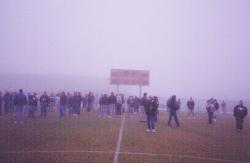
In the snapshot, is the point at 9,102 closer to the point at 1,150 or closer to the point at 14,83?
the point at 1,150

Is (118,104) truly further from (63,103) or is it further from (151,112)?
(151,112)

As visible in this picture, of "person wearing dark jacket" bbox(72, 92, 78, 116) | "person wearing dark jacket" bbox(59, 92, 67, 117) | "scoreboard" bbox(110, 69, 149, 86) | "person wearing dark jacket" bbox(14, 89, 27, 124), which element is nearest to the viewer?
"person wearing dark jacket" bbox(14, 89, 27, 124)

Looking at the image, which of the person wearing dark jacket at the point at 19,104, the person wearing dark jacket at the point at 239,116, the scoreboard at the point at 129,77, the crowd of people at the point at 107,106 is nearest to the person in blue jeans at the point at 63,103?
the crowd of people at the point at 107,106

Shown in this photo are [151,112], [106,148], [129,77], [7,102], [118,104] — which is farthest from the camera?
[129,77]

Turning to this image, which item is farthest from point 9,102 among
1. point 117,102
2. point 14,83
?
point 14,83

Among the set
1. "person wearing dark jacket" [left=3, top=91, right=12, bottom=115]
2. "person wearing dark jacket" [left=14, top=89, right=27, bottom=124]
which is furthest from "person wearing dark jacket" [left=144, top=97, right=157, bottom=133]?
"person wearing dark jacket" [left=3, top=91, right=12, bottom=115]

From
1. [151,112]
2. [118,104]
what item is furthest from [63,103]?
[151,112]

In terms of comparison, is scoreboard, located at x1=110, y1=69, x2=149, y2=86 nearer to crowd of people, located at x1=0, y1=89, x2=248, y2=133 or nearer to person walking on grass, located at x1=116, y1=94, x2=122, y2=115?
crowd of people, located at x1=0, y1=89, x2=248, y2=133

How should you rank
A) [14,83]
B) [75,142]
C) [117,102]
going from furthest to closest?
[14,83], [117,102], [75,142]

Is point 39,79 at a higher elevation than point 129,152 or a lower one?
higher

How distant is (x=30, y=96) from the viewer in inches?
1004

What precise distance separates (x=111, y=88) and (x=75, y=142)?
3789 inches

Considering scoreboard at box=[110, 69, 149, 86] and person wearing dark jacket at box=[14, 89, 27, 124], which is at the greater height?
scoreboard at box=[110, 69, 149, 86]

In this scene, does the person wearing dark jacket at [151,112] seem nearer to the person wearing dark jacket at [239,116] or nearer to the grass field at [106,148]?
the grass field at [106,148]
